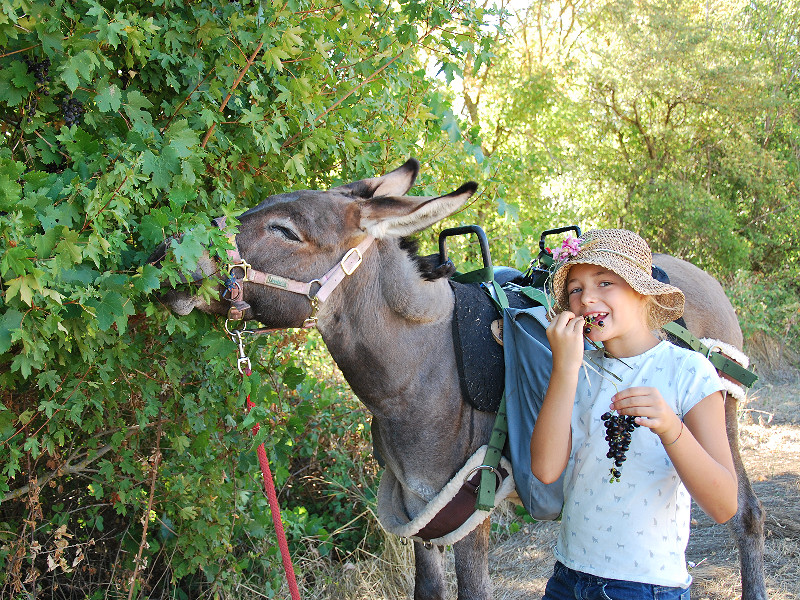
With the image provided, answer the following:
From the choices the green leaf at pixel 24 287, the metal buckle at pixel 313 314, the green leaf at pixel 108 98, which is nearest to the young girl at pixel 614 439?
the metal buckle at pixel 313 314

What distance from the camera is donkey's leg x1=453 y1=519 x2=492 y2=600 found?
107 inches

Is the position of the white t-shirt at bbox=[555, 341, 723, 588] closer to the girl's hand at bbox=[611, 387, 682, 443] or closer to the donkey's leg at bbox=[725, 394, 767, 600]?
the girl's hand at bbox=[611, 387, 682, 443]

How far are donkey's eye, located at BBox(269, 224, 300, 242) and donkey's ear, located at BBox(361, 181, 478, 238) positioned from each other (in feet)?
0.89

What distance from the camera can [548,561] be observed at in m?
4.52

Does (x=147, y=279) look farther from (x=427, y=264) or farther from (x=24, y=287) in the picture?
(x=427, y=264)

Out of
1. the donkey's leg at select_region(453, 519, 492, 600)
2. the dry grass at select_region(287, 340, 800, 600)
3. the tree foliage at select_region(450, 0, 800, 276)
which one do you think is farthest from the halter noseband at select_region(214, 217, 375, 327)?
the tree foliage at select_region(450, 0, 800, 276)

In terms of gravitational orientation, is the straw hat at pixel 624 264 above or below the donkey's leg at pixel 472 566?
above

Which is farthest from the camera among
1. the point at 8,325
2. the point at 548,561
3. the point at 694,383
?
the point at 548,561

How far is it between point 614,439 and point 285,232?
4.44ft

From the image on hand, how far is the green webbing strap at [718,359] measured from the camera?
315cm

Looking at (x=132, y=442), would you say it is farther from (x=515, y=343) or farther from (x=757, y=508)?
(x=757, y=508)

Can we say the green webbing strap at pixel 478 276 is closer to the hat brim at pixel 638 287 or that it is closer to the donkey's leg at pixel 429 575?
the hat brim at pixel 638 287

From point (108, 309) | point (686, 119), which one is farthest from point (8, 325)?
point (686, 119)

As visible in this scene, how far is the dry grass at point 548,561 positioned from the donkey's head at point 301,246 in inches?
88.2
